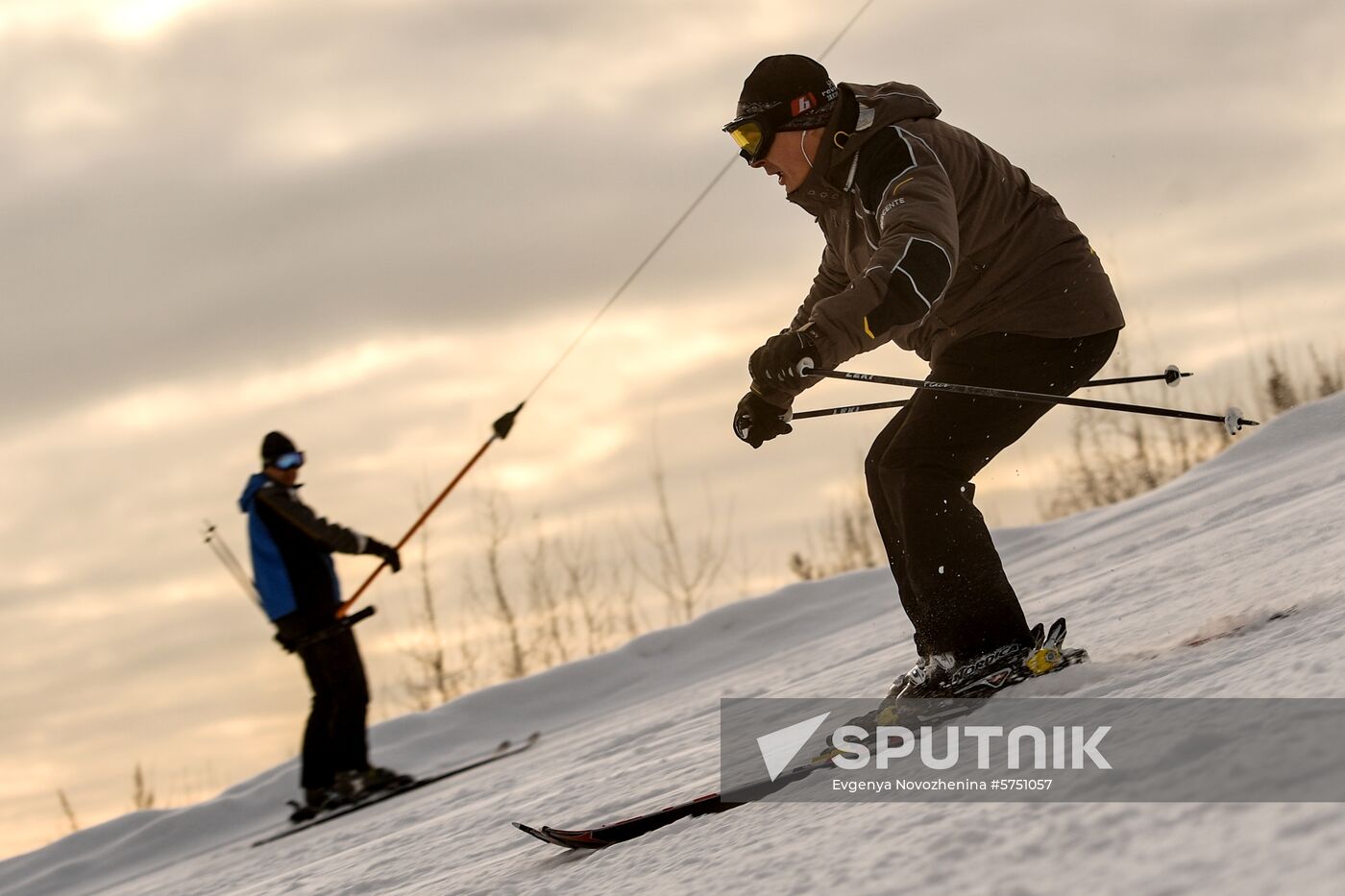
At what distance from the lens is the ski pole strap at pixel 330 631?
655 cm

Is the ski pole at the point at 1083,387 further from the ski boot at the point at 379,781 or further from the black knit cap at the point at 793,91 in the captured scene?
the ski boot at the point at 379,781

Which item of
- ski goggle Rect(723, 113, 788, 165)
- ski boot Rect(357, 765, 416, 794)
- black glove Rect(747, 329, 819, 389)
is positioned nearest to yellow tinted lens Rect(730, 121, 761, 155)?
ski goggle Rect(723, 113, 788, 165)

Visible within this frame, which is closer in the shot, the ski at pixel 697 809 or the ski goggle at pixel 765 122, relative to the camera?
the ski at pixel 697 809

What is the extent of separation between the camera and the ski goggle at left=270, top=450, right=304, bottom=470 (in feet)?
21.9

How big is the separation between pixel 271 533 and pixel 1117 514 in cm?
483

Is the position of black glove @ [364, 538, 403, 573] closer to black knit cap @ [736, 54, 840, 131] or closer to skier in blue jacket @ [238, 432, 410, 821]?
skier in blue jacket @ [238, 432, 410, 821]

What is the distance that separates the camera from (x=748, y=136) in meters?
3.33

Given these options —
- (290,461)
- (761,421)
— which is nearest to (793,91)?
(761,421)

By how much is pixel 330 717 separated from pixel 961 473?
424 centimetres

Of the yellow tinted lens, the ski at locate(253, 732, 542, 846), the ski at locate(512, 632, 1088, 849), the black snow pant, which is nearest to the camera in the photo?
the ski at locate(512, 632, 1088, 849)

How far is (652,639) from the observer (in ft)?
27.8

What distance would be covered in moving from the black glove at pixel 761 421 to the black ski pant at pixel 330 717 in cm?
380

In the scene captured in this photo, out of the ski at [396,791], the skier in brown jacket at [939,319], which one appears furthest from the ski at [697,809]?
the ski at [396,791]

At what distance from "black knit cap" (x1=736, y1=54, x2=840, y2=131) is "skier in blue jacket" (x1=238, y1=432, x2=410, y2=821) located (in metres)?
3.95
